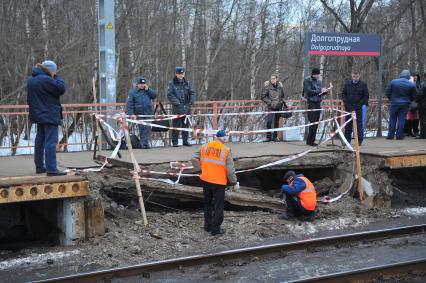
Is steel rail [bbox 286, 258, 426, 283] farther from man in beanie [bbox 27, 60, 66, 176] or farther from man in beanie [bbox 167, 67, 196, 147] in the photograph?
man in beanie [bbox 167, 67, 196, 147]

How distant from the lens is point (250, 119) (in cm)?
1489

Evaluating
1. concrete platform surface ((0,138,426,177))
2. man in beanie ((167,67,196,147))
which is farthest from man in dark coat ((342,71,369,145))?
man in beanie ((167,67,196,147))

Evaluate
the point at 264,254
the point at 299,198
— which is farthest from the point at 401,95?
the point at 264,254

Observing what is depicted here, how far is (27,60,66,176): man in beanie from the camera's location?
768cm

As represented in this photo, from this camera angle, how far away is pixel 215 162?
7984 millimetres

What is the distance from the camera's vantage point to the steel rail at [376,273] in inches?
244

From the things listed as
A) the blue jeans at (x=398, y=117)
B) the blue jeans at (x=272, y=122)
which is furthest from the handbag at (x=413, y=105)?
the blue jeans at (x=272, y=122)

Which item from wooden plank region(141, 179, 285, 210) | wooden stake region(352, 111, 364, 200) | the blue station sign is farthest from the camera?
the blue station sign

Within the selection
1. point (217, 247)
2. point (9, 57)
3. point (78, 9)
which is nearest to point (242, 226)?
point (217, 247)

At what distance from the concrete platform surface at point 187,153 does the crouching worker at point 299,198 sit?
4.54 ft

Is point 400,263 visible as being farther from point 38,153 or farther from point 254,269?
point 38,153

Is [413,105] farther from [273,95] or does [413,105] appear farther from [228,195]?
[228,195]

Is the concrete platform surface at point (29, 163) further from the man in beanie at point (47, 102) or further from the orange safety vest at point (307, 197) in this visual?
the orange safety vest at point (307, 197)

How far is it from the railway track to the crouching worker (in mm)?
1080
